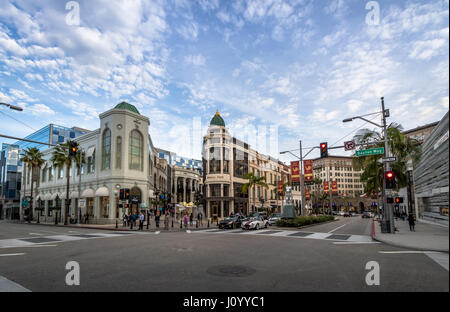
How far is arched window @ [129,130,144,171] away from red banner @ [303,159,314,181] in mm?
24704

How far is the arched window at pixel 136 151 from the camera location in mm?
40656

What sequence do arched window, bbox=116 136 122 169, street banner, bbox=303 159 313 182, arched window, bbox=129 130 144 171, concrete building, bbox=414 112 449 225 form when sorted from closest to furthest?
concrete building, bbox=414 112 449 225 < street banner, bbox=303 159 313 182 < arched window, bbox=116 136 122 169 < arched window, bbox=129 130 144 171

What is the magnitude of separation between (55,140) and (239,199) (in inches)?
2115

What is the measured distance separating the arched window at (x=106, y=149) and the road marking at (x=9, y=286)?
34.0 m

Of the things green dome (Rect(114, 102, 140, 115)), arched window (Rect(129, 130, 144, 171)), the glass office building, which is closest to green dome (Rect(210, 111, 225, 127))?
green dome (Rect(114, 102, 140, 115))

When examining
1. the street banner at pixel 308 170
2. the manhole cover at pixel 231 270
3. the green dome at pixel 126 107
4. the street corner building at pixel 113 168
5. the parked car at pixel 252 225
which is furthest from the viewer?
the green dome at pixel 126 107

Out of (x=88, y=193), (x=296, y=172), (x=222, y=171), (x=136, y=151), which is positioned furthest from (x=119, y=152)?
(x=296, y=172)

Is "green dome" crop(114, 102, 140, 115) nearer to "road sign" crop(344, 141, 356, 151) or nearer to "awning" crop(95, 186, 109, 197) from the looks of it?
"awning" crop(95, 186, 109, 197)

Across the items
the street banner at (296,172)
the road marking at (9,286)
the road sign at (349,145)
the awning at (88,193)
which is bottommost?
the road marking at (9,286)

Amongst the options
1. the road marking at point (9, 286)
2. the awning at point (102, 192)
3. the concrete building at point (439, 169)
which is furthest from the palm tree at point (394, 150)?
the awning at point (102, 192)

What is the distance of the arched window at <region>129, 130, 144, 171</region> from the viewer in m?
40.7

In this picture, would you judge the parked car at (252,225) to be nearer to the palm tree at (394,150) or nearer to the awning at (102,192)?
the palm tree at (394,150)
